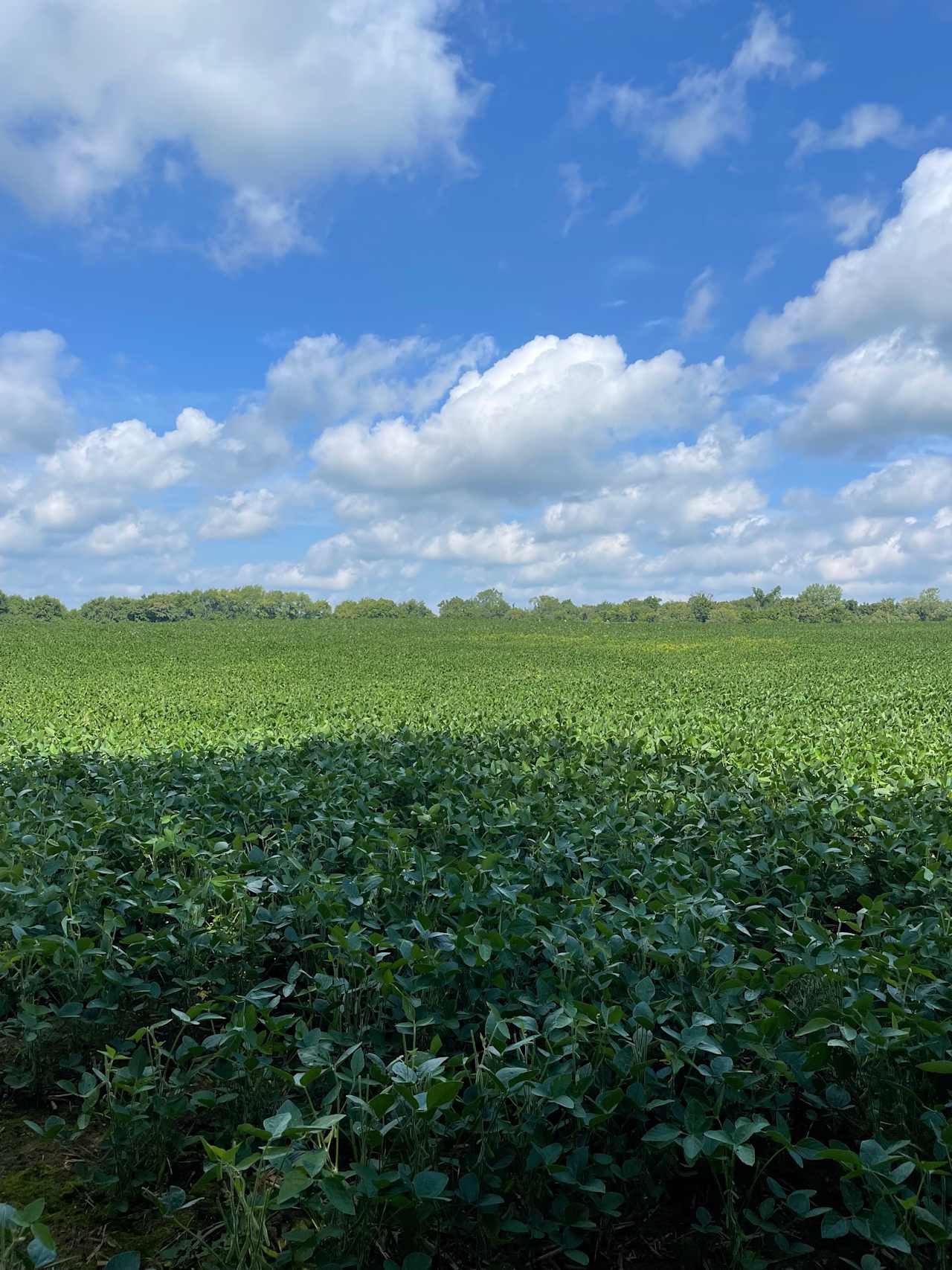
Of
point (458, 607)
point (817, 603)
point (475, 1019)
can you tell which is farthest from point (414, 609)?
point (475, 1019)

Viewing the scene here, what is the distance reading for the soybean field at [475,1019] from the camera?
2.20 meters

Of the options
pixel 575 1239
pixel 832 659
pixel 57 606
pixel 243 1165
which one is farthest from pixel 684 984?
pixel 57 606

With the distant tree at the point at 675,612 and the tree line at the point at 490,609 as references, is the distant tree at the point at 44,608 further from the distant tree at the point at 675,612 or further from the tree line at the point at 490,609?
the distant tree at the point at 675,612

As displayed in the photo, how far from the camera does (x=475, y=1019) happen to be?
317 cm

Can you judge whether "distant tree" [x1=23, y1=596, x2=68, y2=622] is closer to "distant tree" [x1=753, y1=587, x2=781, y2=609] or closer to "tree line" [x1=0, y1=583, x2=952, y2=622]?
"tree line" [x1=0, y1=583, x2=952, y2=622]

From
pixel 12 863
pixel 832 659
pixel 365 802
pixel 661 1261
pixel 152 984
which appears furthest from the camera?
pixel 832 659

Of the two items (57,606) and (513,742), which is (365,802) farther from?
(57,606)

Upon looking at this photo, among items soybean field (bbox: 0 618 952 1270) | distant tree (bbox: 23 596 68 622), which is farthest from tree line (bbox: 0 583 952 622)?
soybean field (bbox: 0 618 952 1270)

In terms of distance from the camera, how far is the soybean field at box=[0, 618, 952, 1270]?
2.20 m

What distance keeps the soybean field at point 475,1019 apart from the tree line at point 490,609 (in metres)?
88.4

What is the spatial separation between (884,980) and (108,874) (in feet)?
13.0

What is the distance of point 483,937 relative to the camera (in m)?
3.06

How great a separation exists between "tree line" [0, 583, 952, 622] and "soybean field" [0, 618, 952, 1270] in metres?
88.4

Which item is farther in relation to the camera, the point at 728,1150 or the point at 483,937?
the point at 483,937
